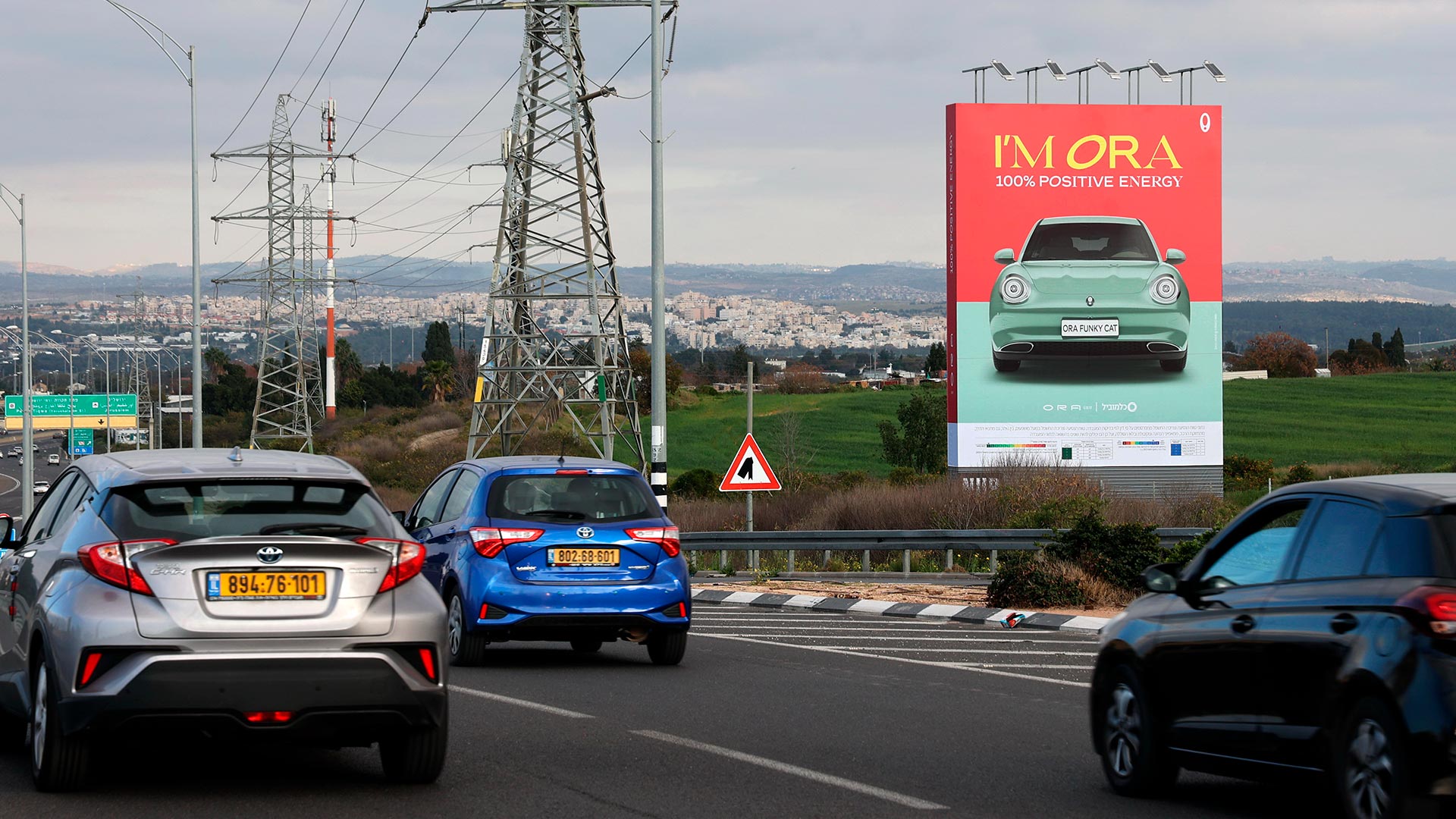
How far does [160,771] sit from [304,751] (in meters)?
0.94

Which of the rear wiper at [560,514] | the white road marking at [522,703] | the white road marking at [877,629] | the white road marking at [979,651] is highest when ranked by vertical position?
the rear wiper at [560,514]

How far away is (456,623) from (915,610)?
7431mm

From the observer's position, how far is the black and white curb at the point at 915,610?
17812 millimetres

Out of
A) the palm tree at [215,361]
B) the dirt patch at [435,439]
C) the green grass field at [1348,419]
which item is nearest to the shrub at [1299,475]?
the green grass field at [1348,419]

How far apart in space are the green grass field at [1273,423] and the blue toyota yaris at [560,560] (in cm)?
4550

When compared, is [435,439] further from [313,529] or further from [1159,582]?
[1159,582]

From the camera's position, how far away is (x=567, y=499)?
1371 cm

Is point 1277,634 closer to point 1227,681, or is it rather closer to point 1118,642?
point 1227,681

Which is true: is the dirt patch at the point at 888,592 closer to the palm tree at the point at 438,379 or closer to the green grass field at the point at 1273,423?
the green grass field at the point at 1273,423

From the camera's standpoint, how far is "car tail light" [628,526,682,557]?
13.6m

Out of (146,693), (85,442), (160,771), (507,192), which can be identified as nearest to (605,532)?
(160,771)

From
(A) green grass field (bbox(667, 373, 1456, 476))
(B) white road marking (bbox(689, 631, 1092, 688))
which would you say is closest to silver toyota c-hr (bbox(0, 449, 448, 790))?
(B) white road marking (bbox(689, 631, 1092, 688))

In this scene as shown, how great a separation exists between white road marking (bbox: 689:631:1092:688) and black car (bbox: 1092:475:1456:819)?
462 centimetres

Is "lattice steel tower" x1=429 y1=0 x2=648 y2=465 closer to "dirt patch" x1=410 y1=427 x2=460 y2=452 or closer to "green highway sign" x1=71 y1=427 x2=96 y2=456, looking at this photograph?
"dirt patch" x1=410 y1=427 x2=460 y2=452
